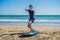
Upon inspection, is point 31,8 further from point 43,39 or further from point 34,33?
point 43,39

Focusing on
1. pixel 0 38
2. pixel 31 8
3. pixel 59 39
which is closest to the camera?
pixel 59 39

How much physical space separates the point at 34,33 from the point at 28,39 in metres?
1.16

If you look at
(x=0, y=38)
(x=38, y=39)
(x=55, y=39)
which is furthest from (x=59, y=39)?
(x=0, y=38)

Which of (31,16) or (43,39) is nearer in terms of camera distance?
(43,39)

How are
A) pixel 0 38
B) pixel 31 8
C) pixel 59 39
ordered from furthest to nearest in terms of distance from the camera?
pixel 31 8
pixel 0 38
pixel 59 39

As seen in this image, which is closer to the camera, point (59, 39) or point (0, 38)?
point (59, 39)

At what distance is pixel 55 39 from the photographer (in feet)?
25.2

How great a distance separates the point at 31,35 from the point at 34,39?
1.06 meters

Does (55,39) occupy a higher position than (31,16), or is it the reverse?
(31,16)

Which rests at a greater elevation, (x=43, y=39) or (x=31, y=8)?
(x=31, y=8)

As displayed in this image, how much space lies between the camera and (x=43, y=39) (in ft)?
25.3

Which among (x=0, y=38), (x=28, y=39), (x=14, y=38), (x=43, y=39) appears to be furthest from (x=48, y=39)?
(x=0, y=38)

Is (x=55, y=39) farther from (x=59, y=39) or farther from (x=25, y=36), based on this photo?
(x=25, y=36)

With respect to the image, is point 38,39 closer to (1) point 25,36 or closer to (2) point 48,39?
(2) point 48,39
